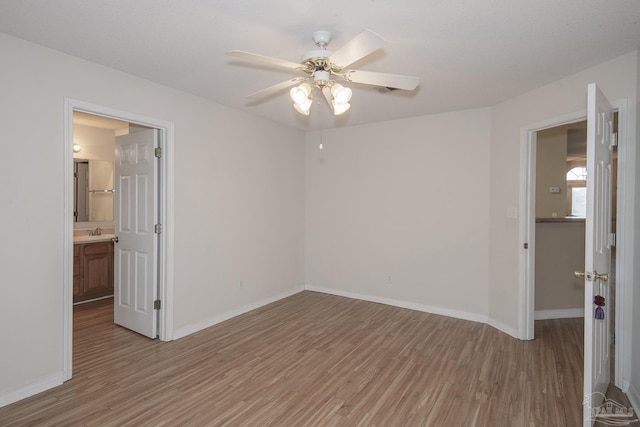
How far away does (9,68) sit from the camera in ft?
7.47

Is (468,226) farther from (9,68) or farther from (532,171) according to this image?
(9,68)

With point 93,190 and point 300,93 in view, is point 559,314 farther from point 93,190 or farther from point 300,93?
point 93,190

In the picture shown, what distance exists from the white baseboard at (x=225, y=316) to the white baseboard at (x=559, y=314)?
3176 mm

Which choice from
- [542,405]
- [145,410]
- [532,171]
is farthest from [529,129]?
[145,410]

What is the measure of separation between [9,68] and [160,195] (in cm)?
143

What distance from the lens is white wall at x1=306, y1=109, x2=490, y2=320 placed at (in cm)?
398

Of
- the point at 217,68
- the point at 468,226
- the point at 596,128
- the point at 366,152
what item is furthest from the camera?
the point at 366,152

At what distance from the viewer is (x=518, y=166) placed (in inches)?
135

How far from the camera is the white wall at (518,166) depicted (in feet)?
7.93

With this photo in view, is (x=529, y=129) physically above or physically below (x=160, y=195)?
above

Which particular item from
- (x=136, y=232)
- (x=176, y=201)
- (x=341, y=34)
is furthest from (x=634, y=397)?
(x=136, y=232)

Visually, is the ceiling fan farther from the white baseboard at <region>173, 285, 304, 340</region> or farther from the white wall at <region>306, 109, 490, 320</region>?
the white baseboard at <region>173, 285, 304, 340</region>

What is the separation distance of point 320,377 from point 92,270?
368 centimetres

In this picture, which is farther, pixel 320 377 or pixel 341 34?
pixel 320 377
